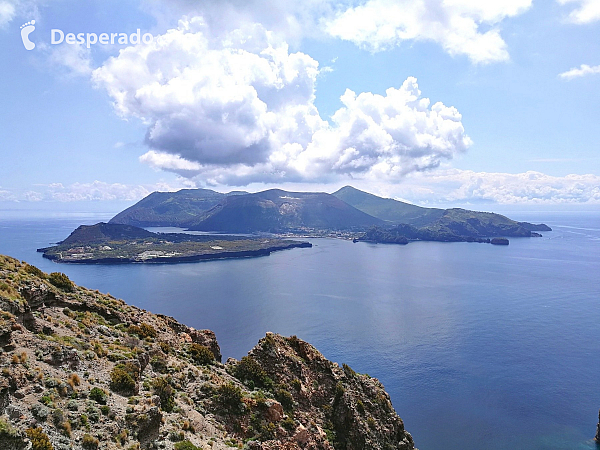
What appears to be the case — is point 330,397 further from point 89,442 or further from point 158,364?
point 89,442

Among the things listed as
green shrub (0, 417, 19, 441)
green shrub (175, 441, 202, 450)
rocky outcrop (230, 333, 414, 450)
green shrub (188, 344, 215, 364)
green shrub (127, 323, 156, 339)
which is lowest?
rocky outcrop (230, 333, 414, 450)

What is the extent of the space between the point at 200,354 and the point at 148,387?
7.43 metres

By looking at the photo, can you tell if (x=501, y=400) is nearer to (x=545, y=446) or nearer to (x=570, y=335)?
(x=545, y=446)

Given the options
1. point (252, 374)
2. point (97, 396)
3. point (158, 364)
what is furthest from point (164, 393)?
point (252, 374)

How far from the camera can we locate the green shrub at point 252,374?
26825mm

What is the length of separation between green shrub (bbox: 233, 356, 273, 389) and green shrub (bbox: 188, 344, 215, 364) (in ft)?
6.94

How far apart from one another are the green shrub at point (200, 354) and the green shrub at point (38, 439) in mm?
13622

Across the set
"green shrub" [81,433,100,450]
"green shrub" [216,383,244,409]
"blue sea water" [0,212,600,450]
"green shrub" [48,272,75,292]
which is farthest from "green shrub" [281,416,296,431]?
"blue sea water" [0,212,600,450]

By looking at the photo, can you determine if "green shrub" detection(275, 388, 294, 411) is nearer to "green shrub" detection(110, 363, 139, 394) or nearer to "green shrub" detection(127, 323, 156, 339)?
"green shrub" detection(127, 323, 156, 339)

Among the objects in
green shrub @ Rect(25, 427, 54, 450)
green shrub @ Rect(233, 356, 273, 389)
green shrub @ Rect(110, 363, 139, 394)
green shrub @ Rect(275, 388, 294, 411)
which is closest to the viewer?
green shrub @ Rect(25, 427, 54, 450)

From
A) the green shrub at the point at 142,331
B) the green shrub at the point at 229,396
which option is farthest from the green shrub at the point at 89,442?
the green shrub at the point at 142,331

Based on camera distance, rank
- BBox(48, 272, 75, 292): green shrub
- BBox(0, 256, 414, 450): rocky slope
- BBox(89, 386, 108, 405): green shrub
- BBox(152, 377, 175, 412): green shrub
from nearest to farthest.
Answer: BBox(0, 256, 414, 450): rocky slope
BBox(89, 386, 108, 405): green shrub
BBox(152, 377, 175, 412): green shrub
BBox(48, 272, 75, 292): green shrub

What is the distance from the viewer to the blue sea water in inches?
2356

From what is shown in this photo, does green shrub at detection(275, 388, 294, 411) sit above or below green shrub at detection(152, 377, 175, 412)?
below
